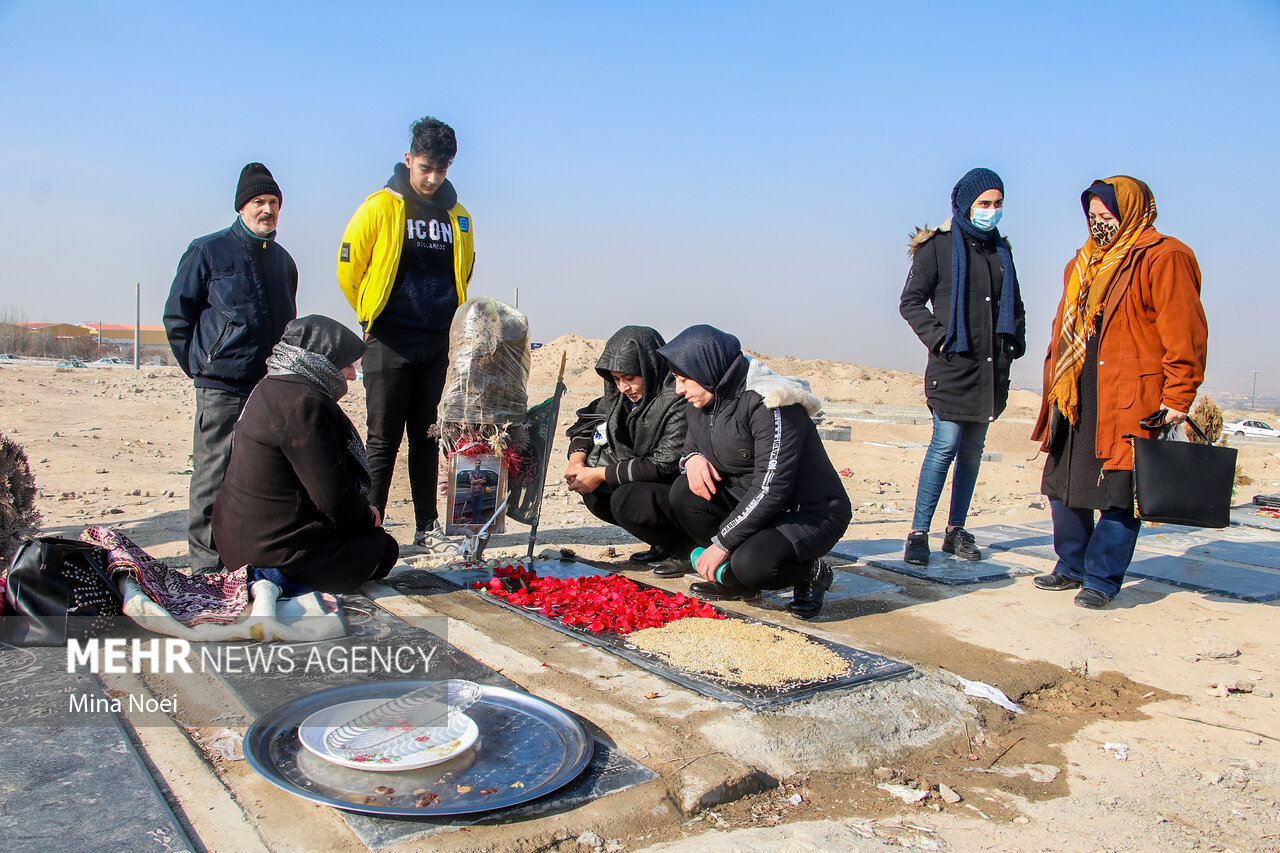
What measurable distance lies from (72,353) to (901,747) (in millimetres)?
52789

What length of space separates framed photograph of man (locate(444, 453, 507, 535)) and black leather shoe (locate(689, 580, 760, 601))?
110cm

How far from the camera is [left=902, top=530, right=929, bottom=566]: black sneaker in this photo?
5004 mm

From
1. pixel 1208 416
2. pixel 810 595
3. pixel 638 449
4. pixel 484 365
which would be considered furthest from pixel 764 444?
pixel 1208 416

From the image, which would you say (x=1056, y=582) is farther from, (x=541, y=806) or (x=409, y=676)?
(x=541, y=806)

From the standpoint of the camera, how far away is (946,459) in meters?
5.03

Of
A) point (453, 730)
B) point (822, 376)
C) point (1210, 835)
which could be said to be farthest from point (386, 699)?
point (822, 376)

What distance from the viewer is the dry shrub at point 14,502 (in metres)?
4.21

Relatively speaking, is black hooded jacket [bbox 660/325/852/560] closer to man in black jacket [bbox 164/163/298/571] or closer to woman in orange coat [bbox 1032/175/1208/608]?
woman in orange coat [bbox 1032/175/1208/608]

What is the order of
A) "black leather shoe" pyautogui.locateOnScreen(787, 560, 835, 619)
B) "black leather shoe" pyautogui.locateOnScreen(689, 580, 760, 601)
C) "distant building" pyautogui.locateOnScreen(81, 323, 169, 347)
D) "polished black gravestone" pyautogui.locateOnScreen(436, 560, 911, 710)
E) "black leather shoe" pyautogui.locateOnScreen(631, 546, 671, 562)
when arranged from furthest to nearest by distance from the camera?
"distant building" pyautogui.locateOnScreen(81, 323, 169, 347) → "black leather shoe" pyautogui.locateOnScreen(631, 546, 671, 562) → "black leather shoe" pyautogui.locateOnScreen(689, 580, 760, 601) → "black leather shoe" pyautogui.locateOnScreen(787, 560, 835, 619) → "polished black gravestone" pyautogui.locateOnScreen(436, 560, 911, 710)

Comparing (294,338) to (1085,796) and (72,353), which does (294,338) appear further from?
(72,353)

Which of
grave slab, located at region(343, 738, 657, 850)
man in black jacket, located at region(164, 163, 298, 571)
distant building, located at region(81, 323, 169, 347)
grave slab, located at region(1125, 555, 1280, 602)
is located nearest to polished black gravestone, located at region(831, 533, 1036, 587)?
grave slab, located at region(1125, 555, 1280, 602)

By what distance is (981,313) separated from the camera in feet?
16.5

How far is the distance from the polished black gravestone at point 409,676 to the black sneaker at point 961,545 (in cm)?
317

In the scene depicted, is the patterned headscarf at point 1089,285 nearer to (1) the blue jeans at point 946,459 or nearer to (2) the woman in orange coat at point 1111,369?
(2) the woman in orange coat at point 1111,369
